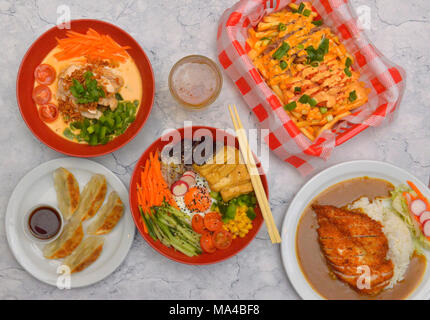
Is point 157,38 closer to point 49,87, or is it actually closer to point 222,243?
point 49,87

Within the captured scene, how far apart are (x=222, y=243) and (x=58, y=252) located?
3.72 ft

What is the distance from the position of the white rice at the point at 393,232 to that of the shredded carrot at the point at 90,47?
201cm

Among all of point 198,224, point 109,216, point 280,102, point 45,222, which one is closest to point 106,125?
point 109,216

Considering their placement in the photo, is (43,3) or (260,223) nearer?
(260,223)

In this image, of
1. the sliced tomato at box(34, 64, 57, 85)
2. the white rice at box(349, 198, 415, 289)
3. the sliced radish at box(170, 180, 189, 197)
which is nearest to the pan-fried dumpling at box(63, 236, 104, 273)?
the sliced radish at box(170, 180, 189, 197)

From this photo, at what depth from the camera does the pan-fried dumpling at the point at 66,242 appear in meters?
2.55

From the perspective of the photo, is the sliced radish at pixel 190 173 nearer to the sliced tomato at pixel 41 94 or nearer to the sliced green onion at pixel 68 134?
the sliced green onion at pixel 68 134

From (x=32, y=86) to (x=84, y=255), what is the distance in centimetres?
121

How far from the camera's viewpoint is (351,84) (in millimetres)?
2574

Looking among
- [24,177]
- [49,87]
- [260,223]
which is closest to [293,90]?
[260,223]

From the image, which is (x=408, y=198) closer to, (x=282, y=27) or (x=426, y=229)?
(x=426, y=229)

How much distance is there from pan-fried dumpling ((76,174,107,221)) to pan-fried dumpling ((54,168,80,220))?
5cm

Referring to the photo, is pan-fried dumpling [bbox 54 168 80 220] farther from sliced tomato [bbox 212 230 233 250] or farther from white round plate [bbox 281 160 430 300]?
white round plate [bbox 281 160 430 300]


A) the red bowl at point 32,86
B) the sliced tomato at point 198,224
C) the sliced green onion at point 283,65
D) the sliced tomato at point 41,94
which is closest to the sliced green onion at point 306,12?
the sliced green onion at point 283,65
